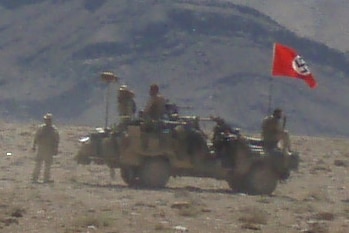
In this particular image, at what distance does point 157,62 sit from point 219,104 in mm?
13405

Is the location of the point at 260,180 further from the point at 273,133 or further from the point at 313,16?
the point at 313,16

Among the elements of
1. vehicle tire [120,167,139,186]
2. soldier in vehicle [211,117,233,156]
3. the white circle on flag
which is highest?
the white circle on flag

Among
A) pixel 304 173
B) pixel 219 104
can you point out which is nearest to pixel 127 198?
pixel 304 173

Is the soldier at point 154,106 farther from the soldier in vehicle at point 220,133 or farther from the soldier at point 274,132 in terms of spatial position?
the soldier at point 274,132

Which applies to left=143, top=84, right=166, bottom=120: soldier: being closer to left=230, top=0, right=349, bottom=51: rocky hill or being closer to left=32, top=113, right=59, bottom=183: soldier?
left=32, top=113, right=59, bottom=183: soldier

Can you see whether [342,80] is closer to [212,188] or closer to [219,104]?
[219,104]

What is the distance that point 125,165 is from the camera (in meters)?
29.2

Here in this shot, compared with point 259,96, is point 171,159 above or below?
below

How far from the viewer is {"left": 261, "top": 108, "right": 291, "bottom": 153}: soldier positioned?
29.3 metres

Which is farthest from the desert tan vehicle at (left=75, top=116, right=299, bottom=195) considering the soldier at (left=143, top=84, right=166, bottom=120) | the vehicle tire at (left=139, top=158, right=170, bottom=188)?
the soldier at (left=143, top=84, right=166, bottom=120)

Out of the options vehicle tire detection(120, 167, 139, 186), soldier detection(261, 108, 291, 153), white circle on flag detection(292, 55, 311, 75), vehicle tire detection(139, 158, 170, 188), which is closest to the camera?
vehicle tire detection(139, 158, 170, 188)

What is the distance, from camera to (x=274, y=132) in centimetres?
2944

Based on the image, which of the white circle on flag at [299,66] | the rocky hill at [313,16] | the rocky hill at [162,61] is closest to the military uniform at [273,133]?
the white circle on flag at [299,66]

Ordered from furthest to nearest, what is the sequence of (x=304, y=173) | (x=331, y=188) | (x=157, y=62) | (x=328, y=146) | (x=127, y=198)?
(x=157, y=62) < (x=328, y=146) < (x=304, y=173) < (x=331, y=188) < (x=127, y=198)
